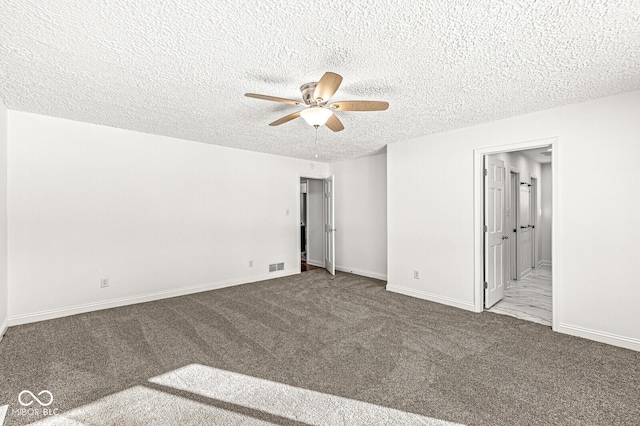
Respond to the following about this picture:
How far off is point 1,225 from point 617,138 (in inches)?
248

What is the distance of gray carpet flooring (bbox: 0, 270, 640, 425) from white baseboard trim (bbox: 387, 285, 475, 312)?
0.18 metres

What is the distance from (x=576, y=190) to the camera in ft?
10.2

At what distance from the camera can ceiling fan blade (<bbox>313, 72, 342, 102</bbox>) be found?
6.55ft

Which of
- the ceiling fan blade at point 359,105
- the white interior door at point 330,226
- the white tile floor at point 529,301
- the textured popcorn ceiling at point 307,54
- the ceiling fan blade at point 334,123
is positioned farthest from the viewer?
the white interior door at point 330,226

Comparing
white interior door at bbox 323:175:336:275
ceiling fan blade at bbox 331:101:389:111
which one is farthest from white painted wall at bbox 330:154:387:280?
ceiling fan blade at bbox 331:101:389:111

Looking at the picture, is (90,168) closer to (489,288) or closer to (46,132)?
(46,132)

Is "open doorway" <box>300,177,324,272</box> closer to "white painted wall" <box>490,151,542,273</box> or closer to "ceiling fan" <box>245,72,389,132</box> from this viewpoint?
"white painted wall" <box>490,151,542,273</box>

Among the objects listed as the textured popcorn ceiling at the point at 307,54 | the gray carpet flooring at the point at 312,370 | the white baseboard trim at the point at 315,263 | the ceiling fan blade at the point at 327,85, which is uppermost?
the textured popcorn ceiling at the point at 307,54

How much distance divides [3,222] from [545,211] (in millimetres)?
Result: 9438

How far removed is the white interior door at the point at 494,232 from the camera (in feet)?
12.9

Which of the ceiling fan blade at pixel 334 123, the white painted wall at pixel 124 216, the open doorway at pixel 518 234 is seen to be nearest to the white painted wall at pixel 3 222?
the white painted wall at pixel 124 216

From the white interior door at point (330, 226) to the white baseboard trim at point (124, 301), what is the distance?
1.22m

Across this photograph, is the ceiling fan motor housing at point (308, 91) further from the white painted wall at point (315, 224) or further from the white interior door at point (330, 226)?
the white painted wall at point (315, 224)

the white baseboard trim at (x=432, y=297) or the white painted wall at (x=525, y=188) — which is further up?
the white painted wall at (x=525, y=188)
